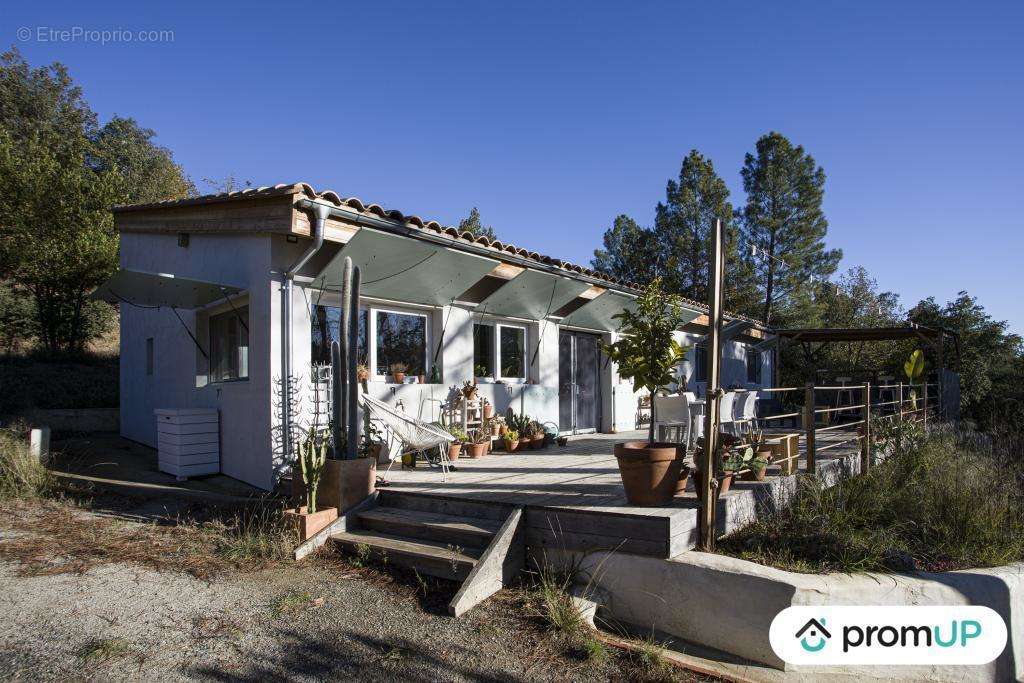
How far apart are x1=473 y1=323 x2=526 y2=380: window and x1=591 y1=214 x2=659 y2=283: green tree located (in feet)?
53.5

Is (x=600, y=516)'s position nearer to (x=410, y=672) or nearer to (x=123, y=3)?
(x=410, y=672)

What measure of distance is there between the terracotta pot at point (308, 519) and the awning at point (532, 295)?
419cm

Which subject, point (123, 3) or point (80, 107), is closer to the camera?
point (123, 3)

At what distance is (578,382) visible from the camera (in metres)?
10.9

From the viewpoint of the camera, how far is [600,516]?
4352mm

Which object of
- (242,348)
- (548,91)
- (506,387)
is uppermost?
(548,91)

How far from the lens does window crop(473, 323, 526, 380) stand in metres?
9.05

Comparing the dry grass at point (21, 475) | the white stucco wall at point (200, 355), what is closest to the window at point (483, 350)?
the white stucco wall at point (200, 355)

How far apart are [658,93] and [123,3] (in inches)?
326

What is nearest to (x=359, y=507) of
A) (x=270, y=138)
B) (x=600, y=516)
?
(x=600, y=516)

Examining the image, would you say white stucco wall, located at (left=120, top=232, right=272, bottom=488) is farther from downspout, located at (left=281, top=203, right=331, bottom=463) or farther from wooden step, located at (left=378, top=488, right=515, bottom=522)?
wooden step, located at (left=378, top=488, right=515, bottom=522)

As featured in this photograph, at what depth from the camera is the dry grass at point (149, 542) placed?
15.1 feet

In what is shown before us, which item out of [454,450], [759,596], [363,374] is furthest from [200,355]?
[759,596]

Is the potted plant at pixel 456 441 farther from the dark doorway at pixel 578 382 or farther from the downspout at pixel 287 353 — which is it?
the dark doorway at pixel 578 382
